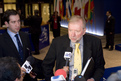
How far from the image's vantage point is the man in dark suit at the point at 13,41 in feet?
6.77

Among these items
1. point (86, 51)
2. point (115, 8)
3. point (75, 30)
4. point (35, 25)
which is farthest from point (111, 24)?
point (75, 30)

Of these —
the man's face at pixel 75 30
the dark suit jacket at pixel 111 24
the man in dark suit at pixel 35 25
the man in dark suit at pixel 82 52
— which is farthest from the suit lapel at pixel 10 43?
the dark suit jacket at pixel 111 24

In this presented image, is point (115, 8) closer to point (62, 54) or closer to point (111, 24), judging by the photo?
point (111, 24)

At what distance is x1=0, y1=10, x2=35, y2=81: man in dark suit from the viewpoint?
2.06m

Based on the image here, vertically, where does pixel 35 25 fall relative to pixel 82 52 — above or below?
below

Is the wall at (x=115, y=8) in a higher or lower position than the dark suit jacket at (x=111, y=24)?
higher

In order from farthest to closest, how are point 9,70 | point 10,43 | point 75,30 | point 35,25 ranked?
point 35,25, point 10,43, point 75,30, point 9,70

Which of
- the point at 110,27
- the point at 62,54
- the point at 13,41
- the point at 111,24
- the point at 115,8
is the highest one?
the point at 115,8

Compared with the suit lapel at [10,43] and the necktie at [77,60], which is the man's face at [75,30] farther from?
the suit lapel at [10,43]

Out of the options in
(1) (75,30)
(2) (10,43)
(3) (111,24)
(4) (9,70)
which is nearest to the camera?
(4) (9,70)

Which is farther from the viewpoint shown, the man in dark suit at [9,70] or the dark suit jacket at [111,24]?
the dark suit jacket at [111,24]

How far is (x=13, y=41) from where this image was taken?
2.15m

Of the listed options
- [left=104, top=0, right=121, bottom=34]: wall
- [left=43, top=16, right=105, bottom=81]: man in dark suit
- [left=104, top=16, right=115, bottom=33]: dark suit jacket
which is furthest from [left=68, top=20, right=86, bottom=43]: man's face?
[left=104, top=0, right=121, bottom=34]: wall

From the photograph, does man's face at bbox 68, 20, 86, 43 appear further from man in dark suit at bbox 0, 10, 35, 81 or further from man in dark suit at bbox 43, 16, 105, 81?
man in dark suit at bbox 0, 10, 35, 81
